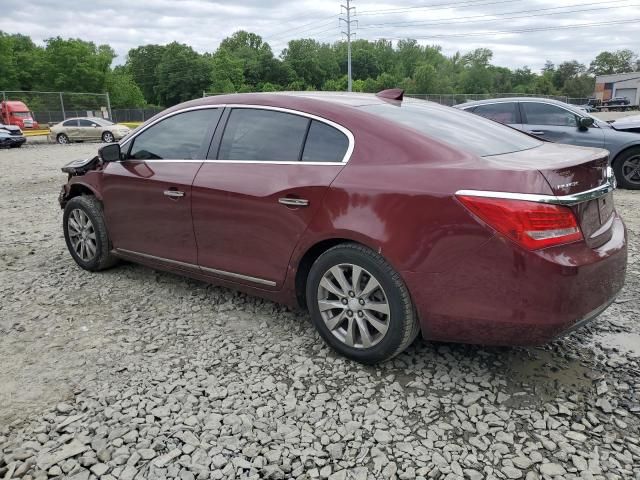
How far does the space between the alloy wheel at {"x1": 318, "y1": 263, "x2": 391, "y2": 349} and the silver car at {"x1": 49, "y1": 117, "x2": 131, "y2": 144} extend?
26.0m

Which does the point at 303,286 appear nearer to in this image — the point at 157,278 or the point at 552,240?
the point at 552,240

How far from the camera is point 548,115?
9312 mm

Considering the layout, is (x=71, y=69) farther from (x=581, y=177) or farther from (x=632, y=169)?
(x=581, y=177)

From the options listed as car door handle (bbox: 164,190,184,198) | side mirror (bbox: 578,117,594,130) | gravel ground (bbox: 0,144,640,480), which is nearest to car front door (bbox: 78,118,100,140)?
side mirror (bbox: 578,117,594,130)

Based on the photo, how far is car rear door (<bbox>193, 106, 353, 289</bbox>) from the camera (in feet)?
10.6

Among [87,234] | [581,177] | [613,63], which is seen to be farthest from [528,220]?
[613,63]

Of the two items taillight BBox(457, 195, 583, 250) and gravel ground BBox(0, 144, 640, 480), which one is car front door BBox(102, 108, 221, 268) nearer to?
gravel ground BBox(0, 144, 640, 480)

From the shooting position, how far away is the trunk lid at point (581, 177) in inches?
103

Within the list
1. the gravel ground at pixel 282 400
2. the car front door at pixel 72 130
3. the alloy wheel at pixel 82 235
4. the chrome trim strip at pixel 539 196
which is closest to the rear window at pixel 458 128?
the chrome trim strip at pixel 539 196

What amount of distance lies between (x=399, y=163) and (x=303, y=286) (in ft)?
3.36

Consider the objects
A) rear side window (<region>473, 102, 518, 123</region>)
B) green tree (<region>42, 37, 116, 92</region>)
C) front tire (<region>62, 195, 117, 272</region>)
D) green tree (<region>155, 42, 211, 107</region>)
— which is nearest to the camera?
front tire (<region>62, 195, 117, 272</region>)

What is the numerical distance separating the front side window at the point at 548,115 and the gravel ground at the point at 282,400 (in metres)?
5.85

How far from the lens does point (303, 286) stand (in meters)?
3.43

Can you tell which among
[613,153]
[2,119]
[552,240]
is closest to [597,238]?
[552,240]
